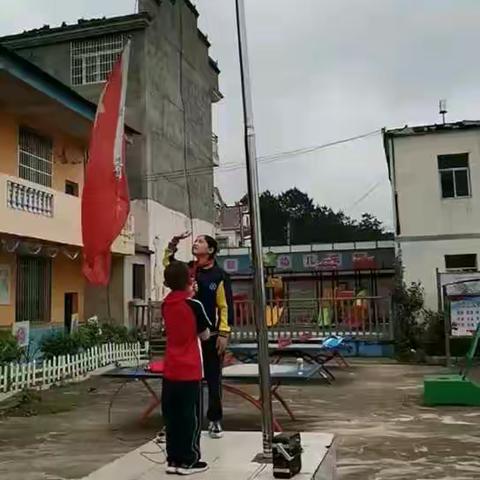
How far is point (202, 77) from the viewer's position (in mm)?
26406

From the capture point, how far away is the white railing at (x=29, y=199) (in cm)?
1300

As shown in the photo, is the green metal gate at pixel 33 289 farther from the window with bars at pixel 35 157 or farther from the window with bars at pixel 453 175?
the window with bars at pixel 453 175

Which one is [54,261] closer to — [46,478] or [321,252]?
[46,478]

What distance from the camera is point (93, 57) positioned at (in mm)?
20953

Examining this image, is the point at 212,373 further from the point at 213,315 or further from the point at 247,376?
the point at 247,376

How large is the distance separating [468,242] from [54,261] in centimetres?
1008

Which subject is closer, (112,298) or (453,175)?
(453,175)

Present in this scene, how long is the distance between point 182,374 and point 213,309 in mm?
1295

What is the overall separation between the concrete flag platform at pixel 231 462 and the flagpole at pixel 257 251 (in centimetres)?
26

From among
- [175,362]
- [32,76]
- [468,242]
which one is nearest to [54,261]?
[32,76]

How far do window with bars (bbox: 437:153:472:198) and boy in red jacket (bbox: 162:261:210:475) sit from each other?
14428mm

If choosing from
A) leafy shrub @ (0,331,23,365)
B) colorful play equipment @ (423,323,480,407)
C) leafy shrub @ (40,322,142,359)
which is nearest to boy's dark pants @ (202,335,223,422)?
colorful play equipment @ (423,323,480,407)

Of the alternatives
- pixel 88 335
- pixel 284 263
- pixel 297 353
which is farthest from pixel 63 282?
pixel 284 263

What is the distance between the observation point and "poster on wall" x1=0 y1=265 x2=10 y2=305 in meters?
13.9
